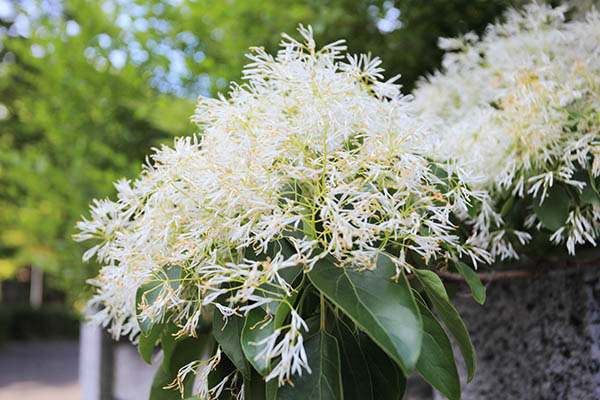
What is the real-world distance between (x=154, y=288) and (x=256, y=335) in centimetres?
18

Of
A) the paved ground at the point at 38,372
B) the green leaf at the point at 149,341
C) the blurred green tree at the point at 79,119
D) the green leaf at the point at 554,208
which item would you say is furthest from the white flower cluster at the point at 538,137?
the paved ground at the point at 38,372

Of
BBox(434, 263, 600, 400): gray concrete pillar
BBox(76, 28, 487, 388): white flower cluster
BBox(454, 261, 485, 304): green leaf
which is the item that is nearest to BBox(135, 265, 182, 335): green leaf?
BBox(76, 28, 487, 388): white flower cluster

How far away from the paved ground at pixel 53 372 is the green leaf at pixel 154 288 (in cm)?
83

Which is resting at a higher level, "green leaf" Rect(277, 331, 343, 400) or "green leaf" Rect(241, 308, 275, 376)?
"green leaf" Rect(241, 308, 275, 376)

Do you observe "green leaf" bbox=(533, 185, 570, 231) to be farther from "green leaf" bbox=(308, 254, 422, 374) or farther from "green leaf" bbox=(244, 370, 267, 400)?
"green leaf" bbox=(244, 370, 267, 400)

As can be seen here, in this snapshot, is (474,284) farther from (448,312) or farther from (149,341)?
(149,341)

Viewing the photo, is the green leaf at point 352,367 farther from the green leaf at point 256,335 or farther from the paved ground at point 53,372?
the paved ground at point 53,372

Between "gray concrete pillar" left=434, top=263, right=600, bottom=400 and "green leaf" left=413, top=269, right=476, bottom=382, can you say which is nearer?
"green leaf" left=413, top=269, right=476, bottom=382

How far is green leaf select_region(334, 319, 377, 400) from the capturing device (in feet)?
1.89

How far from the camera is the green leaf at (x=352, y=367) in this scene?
0.58 meters

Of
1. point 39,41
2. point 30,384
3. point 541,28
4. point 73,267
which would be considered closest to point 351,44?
point 541,28

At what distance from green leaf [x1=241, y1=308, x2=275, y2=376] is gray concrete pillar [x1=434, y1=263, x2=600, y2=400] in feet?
1.81

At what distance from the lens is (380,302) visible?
1.67ft

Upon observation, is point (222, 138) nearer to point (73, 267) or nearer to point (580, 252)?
point (580, 252)
